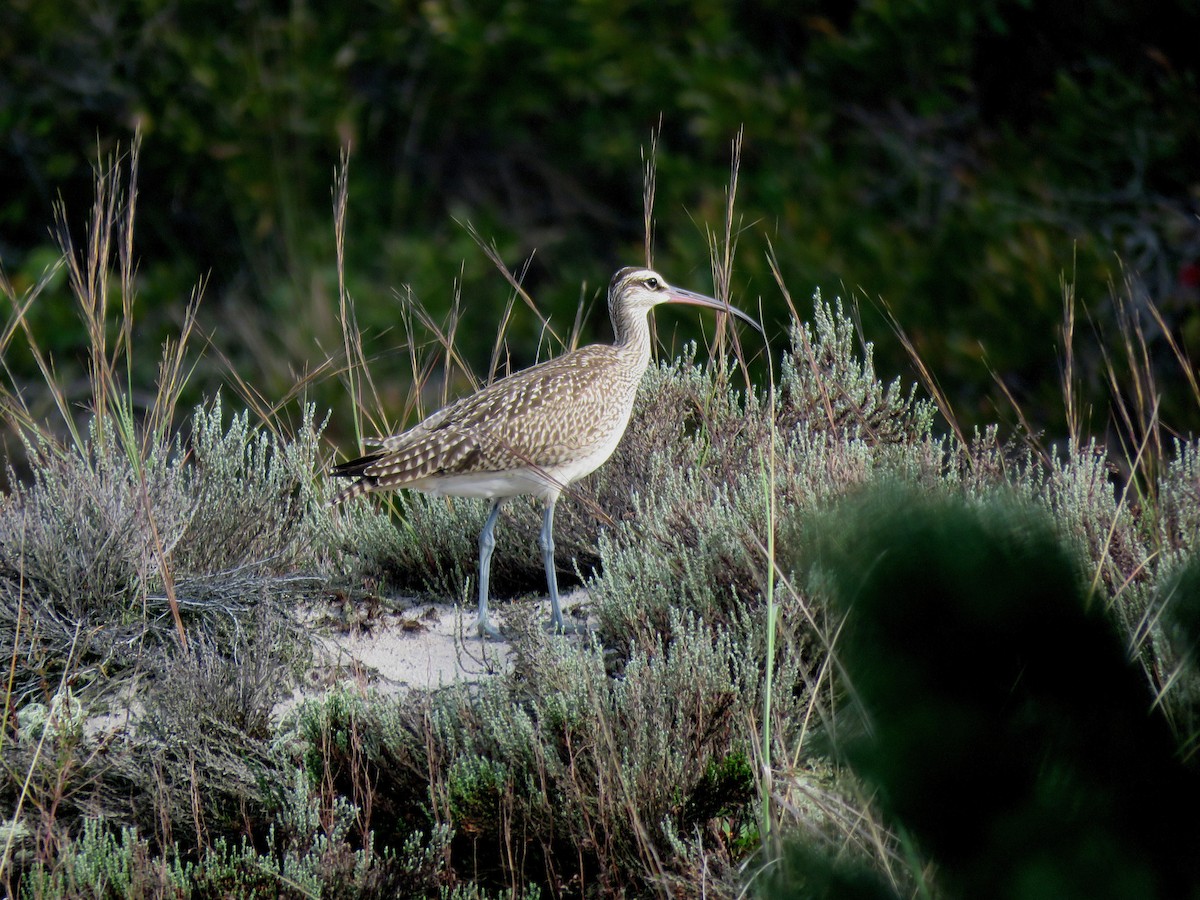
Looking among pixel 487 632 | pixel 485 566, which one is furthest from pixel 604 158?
pixel 487 632

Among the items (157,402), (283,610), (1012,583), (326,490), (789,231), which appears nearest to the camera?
(1012,583)

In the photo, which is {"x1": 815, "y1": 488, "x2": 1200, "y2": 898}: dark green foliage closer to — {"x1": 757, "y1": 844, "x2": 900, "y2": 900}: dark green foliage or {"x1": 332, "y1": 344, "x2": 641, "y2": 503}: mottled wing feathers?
{"x1": 757, "y1": 844, "x2": 900, "y2": 900}: dark green foliage

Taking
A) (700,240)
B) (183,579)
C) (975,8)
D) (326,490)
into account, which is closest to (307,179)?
(700,240)

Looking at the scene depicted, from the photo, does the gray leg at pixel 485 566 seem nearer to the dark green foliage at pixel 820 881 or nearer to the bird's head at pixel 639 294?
the bird's head at pixel 639 294

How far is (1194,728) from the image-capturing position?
0.78m

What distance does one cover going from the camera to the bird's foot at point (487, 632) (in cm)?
A: 446

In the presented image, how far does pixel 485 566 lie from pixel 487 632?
0.93ft

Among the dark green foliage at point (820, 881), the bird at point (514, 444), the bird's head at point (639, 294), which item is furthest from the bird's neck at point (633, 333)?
the dark green foliage at point (820, 881)

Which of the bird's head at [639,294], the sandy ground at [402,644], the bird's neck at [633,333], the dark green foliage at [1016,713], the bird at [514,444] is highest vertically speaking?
the dark green foliage at [1016,713]

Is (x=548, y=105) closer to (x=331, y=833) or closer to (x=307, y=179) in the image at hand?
(x=307, y=179)

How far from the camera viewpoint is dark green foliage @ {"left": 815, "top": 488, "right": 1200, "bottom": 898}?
0.76 metres

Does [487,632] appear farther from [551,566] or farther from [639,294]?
[639,294]

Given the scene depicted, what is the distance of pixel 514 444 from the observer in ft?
15.5

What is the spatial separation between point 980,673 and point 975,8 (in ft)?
28.7
